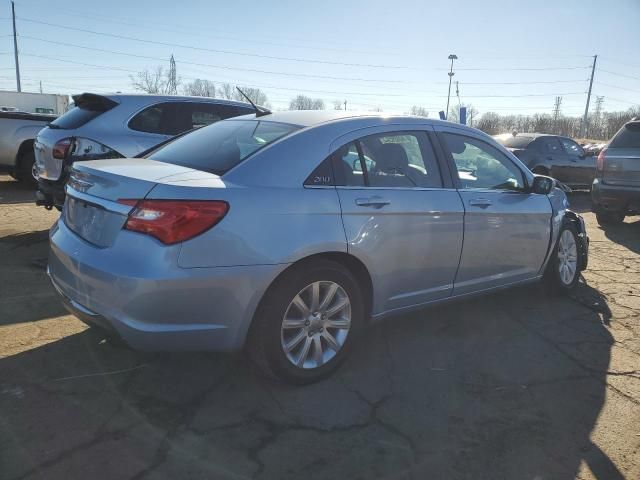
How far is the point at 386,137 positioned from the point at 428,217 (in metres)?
0.61

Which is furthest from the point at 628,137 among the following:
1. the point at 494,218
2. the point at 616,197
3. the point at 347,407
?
the point at 347,407

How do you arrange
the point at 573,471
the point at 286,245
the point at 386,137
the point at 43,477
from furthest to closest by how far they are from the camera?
the point at 386,137
the point at 286,245
the point at 573,471
the point at 43,477

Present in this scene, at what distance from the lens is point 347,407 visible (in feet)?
9.26

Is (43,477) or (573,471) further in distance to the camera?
(573,471)

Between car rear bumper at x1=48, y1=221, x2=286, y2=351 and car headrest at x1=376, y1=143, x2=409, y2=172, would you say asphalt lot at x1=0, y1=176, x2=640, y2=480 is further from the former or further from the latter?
car headrest at x1=376, y1=143, x2=409, y2=172

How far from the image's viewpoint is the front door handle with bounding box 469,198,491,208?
3.73 meters

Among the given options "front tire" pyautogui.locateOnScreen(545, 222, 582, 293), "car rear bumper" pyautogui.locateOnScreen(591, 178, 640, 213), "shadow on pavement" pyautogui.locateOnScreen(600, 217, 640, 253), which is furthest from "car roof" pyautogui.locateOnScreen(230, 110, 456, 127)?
"car rear bumper" pyautogui.locateOnScreen(591, 178, 640, 213)

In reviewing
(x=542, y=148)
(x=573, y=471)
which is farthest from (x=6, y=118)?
(x=542, y=148)

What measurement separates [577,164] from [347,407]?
1161cm

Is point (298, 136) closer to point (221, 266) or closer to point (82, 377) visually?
point (221, 266)

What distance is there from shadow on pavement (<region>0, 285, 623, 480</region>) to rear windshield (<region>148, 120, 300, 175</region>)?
4.21 ft

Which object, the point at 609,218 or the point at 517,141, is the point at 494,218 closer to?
the point at 609,218

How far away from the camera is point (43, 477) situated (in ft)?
7.05

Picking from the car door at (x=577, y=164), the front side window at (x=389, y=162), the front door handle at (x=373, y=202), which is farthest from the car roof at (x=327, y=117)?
the car door at (x=577, y=164)
